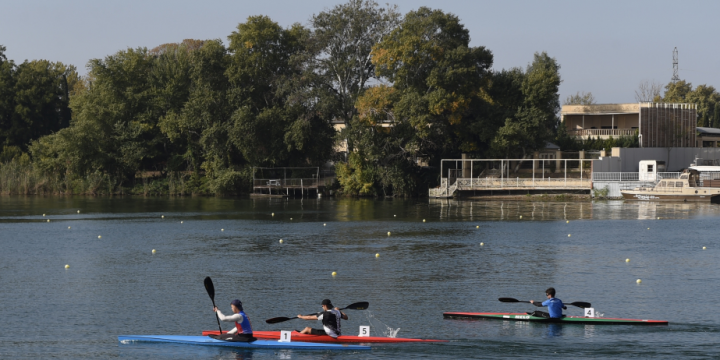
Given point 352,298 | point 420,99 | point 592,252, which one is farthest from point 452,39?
point 352,298

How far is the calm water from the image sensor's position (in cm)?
2250

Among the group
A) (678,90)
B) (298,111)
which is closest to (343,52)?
(298,111)

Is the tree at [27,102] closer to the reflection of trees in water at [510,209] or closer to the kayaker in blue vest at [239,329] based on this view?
the reflection of trees in water at [510,209]

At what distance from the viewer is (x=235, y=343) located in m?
22.4

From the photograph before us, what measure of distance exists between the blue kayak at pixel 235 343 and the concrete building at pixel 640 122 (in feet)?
238

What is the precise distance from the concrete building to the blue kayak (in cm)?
7251

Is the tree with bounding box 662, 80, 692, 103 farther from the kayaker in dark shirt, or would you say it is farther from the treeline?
the kayaker in dark shirt

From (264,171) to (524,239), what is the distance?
5087 cm

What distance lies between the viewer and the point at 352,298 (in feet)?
92.6

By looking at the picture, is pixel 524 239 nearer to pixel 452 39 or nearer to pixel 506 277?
pixel 506 277

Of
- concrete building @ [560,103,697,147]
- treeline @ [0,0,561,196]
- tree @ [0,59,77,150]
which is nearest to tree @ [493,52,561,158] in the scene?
treeline @ [0,0,561,196]

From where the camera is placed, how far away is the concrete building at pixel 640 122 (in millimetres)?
87938

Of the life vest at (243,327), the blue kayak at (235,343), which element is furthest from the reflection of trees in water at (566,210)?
the life vest at (243,327)

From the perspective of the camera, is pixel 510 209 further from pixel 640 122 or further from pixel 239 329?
pixel 239 329
